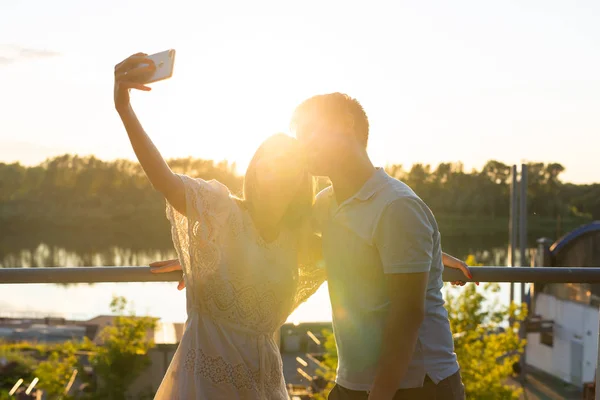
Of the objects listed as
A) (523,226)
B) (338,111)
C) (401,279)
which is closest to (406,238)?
(401,279)

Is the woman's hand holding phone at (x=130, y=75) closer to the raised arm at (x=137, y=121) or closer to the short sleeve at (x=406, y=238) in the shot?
the raised arm at (x=137, y=121)

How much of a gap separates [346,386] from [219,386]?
416 mm

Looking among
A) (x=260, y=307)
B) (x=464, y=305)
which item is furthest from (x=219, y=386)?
(x=464, y=305)

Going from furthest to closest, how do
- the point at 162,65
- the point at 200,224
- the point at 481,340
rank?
the point at 481,340 → the point at 200,224 → the point at 162,65

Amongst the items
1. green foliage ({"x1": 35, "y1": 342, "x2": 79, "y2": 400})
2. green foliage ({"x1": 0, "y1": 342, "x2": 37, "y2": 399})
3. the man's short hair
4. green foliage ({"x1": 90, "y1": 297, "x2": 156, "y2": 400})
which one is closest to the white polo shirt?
the man's short hair

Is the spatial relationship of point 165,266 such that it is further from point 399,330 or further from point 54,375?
point 54,375

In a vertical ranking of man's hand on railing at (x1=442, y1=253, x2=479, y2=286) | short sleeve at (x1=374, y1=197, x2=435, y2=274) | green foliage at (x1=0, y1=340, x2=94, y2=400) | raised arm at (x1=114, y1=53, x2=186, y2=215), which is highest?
raised arm at (x1=114, y1=53, x2=186, y2=215)

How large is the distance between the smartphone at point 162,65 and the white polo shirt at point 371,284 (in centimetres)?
59

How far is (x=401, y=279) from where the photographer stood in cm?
163

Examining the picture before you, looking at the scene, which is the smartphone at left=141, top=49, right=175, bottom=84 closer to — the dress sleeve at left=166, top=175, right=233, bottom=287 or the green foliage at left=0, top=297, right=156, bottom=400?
the dress sleeve at left=166, top=175, right=233, bottom=287

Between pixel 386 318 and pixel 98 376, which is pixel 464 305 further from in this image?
pixel 386 318

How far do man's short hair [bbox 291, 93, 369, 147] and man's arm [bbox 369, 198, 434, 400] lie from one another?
0.27 meters

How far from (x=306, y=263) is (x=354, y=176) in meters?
0.49

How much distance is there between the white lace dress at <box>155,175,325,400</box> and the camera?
2.00 m
